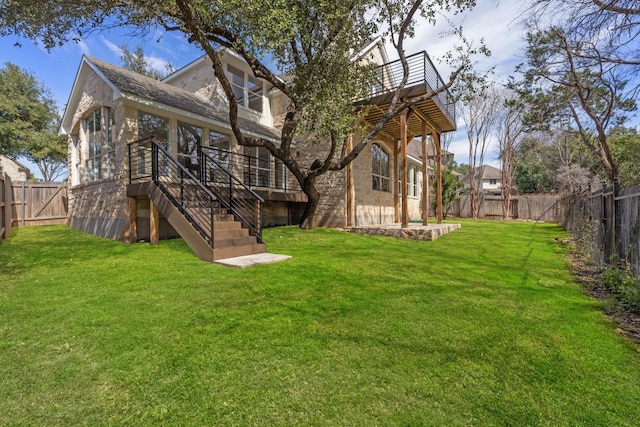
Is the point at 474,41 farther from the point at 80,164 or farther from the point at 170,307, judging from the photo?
the point at 80,164

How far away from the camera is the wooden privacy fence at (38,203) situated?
11805 mm

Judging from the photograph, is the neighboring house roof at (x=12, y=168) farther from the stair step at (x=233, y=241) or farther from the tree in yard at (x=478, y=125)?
the tree in yard at (x=478, y=125)

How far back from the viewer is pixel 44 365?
2.29m

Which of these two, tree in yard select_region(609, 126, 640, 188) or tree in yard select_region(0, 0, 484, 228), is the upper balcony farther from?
tree in yard select_region(609, 126, 640, 188)

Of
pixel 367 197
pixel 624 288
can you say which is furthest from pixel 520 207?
pixel 624 288

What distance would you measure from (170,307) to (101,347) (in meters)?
0.86

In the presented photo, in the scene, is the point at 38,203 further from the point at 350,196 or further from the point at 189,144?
the point at 350,196

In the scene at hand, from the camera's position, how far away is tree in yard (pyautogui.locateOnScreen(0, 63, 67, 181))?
19.9 metres

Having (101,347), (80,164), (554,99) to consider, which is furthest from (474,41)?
(80,164)

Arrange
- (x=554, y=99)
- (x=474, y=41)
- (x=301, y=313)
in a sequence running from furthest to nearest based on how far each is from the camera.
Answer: (x=554, y=99) < (x=474, y=41) < (x=301, y=313)

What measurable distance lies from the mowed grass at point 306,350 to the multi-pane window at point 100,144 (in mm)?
4838

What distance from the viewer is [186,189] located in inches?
306

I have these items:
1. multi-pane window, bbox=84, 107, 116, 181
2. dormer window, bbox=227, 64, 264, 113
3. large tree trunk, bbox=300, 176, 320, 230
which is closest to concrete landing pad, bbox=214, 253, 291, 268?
large tree trunk, bbox=300, 176, 320, 230

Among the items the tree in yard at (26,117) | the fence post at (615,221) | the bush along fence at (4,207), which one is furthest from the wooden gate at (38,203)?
the fence post at (615,221)
